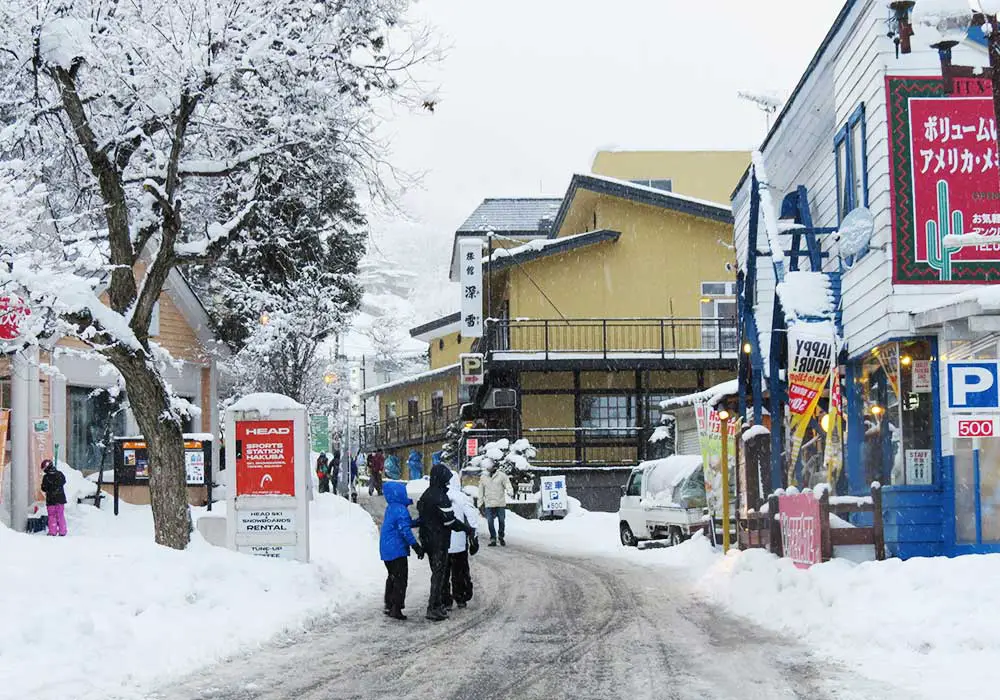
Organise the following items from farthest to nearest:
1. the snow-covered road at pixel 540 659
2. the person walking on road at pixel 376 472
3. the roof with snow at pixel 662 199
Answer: the person walking on road at pixel 376 472, the roof with snow at pixel 662 199, the snow-covered road at pixel 540 659

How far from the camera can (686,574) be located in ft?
63.0

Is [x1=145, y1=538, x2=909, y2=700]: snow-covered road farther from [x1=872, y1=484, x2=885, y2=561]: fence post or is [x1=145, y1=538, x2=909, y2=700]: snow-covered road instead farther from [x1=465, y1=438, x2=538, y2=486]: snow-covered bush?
[x1=465, y1=438, x2=538, y2=486]: snow-covered bush

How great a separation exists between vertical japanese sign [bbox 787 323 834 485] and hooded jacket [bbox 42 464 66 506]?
42.2ft

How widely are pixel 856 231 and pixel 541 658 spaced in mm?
7516

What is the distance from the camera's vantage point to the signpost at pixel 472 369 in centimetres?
3631

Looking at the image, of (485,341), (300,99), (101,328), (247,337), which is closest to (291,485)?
(101,328)

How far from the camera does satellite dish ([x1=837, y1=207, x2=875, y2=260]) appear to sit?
15.1 meters

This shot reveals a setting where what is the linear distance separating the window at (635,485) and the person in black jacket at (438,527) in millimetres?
10839

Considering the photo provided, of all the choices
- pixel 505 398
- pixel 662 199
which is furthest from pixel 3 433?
pixel 662 199

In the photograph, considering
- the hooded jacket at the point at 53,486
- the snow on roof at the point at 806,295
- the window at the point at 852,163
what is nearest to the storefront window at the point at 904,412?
the snow on roof at the point at 806,295

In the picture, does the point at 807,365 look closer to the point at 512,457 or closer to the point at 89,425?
the point at 89,425

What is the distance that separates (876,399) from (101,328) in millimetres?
10096

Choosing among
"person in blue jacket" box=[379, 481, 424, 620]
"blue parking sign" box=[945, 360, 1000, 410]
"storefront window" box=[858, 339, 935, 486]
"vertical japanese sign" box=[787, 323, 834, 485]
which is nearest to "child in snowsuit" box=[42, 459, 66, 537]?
"person in blue jacket" box=[379, 481, 424, 620]

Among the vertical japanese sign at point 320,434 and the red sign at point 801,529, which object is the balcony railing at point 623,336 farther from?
the red sign at point 801,529
